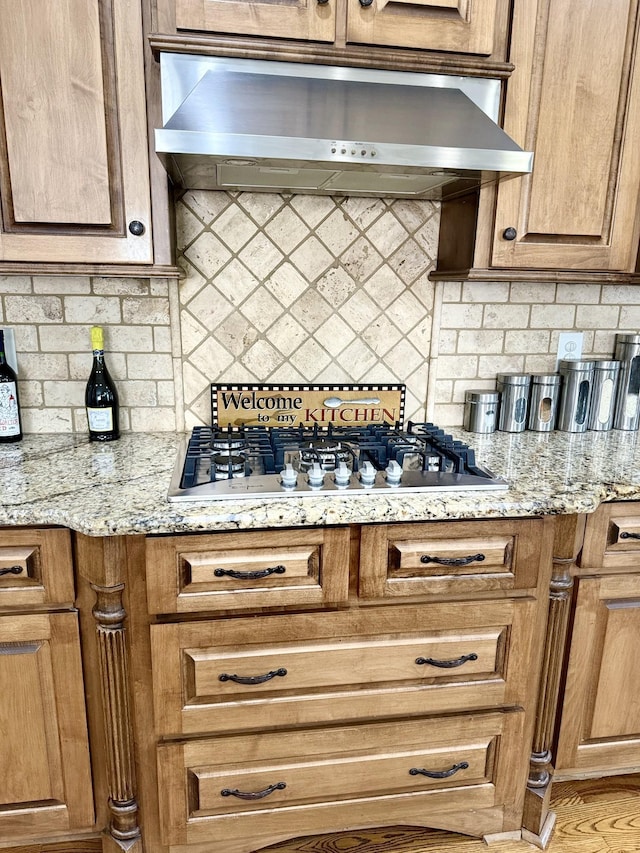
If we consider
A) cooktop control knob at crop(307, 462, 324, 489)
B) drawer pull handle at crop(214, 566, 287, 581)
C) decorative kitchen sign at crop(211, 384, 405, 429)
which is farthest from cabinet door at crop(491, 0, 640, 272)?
drawer pull handle at crop(214, 566, 287, 581)

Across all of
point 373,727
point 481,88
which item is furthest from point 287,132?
point 373,727

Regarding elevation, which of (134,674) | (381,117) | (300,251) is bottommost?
(134,674)

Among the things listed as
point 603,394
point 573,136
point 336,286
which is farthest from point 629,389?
point 336,286

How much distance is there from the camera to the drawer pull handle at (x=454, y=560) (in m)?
1.40

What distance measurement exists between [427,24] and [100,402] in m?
1.41

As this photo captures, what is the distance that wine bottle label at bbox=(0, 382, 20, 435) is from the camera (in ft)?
5.83

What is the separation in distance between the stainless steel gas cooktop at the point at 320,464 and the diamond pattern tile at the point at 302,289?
263mm

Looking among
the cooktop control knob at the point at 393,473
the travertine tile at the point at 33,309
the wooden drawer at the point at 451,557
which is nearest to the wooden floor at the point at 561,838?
the wooden drawer at the point at 451,557

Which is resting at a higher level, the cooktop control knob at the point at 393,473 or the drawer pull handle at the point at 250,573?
the cooktop control knob at the point at 393,473

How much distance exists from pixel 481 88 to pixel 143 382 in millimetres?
1328

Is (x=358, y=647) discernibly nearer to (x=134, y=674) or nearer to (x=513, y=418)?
(x=134, y=674)

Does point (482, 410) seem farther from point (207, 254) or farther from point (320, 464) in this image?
point (207, 254)

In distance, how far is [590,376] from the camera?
2043 millimetres

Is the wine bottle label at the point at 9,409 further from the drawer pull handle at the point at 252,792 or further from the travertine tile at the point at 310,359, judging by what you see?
the drawer pull handle at the point at 252,792
